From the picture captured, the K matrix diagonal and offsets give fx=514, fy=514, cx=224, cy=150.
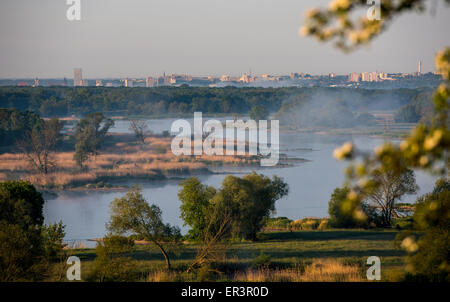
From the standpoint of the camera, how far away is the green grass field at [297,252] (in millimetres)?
7242

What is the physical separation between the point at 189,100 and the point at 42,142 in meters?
16.6

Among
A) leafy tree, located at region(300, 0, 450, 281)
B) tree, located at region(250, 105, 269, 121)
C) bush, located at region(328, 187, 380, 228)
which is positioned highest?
leafy tree, located at region(300, 0, 450, 281)

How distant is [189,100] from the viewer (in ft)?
127

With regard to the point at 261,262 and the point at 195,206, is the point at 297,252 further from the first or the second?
the point at 195,206

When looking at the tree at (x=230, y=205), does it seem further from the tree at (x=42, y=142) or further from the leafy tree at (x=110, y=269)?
the tree at (x=42, y=142)

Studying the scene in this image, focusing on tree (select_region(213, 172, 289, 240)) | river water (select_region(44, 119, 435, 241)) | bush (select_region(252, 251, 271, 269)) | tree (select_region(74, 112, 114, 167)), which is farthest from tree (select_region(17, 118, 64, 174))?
bush (select_region(252, 251, 271, 269))

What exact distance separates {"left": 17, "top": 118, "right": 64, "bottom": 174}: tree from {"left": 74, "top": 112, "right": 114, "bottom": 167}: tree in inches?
40.9

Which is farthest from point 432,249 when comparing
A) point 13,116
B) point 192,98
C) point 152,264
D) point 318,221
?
point 192,98

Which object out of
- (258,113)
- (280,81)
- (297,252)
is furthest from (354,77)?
(297,252)

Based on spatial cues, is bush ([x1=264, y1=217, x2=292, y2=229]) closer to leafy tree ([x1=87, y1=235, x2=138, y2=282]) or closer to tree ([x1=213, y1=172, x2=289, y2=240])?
tree ([x1=213, y1=172, x2=289, y2=240])

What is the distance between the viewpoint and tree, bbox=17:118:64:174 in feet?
71.9

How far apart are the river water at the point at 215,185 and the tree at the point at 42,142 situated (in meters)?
4.72

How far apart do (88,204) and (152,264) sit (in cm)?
914
